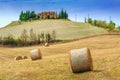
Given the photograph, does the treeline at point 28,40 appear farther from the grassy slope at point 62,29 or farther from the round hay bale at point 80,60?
the round hay bale at point 80,60

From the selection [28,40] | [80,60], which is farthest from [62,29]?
[80,60]

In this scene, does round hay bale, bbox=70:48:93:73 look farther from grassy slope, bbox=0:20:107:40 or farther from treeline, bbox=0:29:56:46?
grassy slope, bbox=0:20:107:40

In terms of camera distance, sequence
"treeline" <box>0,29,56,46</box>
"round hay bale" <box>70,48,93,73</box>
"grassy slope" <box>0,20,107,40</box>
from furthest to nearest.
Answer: "grassy slope" <box>0,20,107,40</box> → "treeline" <box>0,29,56,46</box> → "round hay bale" <box>70,48,93,73</box>

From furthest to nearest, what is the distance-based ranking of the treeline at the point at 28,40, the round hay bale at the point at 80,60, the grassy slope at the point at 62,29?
the grassy slope at the point at 62,29
the treeline at the point at 28,40
the round hay bale at the point at 80,60

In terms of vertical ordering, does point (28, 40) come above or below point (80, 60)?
below

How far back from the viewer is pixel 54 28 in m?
144

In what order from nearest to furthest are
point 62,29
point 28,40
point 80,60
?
1. point 80,60
2. point 28,40
3. point 62,29

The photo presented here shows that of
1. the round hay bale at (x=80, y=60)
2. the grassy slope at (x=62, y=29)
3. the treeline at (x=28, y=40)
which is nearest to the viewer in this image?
the round hay bale at (x=80, y=60)

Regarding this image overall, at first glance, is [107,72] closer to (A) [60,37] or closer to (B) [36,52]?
(B) [36,52]

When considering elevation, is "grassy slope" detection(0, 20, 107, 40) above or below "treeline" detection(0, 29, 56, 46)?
above

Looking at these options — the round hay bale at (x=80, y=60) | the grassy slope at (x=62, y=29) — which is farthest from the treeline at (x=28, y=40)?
→ the round hay bale at (x=80, y=60)

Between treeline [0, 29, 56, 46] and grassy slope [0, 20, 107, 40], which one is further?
grassy slope [0, 20, 107, 40]

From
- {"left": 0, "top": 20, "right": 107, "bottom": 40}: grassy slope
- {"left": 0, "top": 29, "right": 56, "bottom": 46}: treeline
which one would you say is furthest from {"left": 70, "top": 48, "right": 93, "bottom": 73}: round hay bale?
{"left": 0, "top": 20, "right": 107, "bottom": 40}: grassy slope

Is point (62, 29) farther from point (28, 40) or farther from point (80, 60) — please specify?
point (80, 60)
